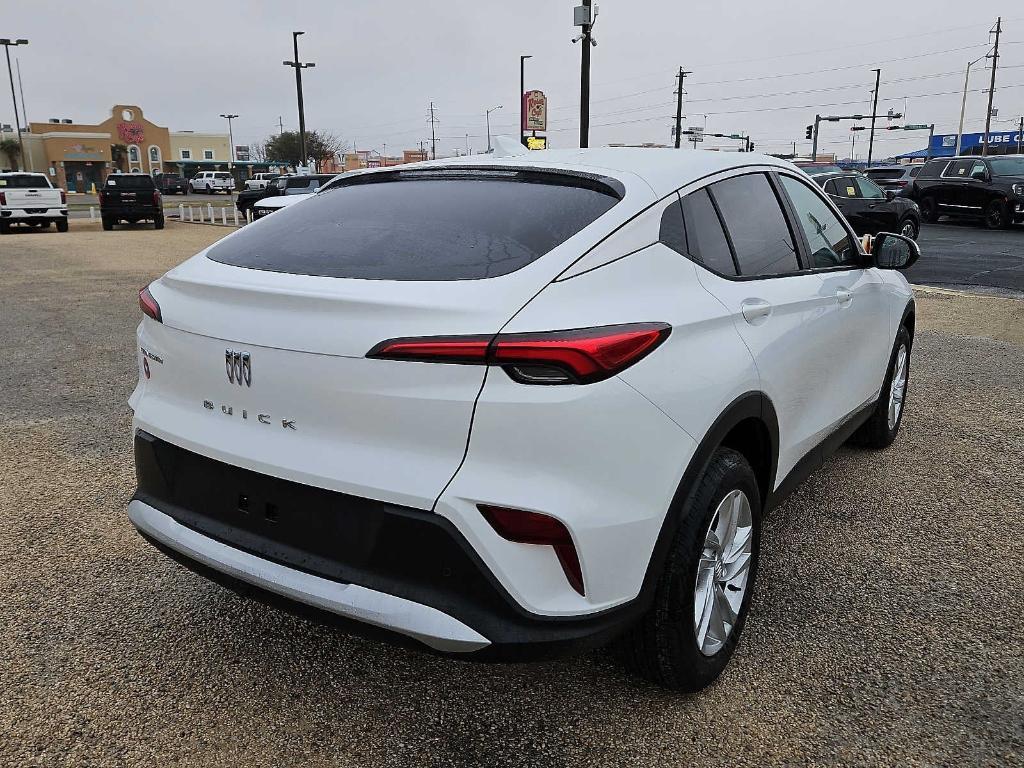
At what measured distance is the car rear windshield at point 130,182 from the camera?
983 inches

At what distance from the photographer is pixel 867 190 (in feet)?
54.8

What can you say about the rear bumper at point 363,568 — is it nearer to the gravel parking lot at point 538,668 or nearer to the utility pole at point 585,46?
the gravel parking lot at point 538,668

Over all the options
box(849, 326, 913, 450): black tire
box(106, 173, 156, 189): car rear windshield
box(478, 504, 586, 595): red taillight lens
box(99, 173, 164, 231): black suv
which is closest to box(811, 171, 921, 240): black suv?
box(849, 326, 913, 450): black tire

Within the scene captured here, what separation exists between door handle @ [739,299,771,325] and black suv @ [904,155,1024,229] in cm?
2126

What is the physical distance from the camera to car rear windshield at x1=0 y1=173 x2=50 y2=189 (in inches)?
915

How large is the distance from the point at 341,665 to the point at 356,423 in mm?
1061

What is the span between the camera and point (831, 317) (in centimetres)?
336

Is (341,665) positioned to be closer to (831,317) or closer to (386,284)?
(386,284)

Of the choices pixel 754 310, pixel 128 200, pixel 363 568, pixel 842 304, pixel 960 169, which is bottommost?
pixel 363 568

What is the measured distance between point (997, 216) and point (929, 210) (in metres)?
2.01

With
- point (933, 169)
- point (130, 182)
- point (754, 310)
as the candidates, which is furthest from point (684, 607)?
point (130, 182)

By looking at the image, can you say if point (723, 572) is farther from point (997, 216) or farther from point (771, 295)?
point (997, 216)

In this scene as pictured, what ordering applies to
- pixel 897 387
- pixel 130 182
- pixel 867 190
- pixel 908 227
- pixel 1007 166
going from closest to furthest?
pixel 897 387, pixel 908 227, pixel 867 190, pixel 1007 166, pixel 130 182

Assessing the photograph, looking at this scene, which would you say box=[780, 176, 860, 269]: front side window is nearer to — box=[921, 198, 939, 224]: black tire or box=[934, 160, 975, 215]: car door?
box=[934, 160, 975, 215]: car door
